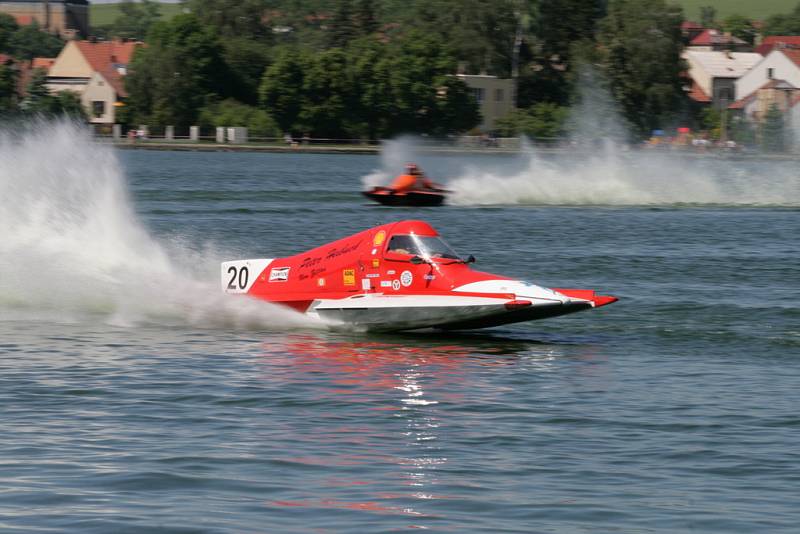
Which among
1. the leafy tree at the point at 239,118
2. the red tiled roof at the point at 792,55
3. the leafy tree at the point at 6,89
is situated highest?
the red tiled roof at the point at 792,55

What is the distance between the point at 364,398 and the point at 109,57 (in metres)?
148

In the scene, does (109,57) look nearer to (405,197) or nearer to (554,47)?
(554,47)

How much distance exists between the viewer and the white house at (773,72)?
146000 millimetres

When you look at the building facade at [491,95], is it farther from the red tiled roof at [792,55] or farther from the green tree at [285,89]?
the red tiled roof at [792,55]

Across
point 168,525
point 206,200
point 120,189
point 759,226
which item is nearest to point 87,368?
point 168,525

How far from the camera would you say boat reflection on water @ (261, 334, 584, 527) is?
12.5m

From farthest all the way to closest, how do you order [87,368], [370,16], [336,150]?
[370,16] → [336,150] → [87,368]

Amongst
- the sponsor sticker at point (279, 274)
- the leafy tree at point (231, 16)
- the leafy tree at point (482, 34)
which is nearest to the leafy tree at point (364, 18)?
the leafy tree at point (231, 16)

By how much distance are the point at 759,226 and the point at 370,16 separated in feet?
394

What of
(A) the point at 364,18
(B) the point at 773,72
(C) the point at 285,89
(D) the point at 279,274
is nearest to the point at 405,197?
(D) the point at 279,274

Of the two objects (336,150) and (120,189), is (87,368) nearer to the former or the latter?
(120,189)

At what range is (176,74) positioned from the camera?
130 m

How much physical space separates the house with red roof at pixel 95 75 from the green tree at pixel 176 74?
7.55 meters

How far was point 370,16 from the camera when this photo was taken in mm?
163375
